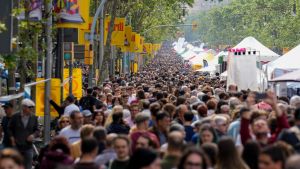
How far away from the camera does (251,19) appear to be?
114 meters

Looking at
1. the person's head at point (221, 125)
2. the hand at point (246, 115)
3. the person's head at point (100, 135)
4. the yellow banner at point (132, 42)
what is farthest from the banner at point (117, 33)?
the person's head at point (100, 135)

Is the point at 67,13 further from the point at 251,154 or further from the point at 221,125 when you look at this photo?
the point at 251,154

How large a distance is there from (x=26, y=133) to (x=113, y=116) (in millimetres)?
1759

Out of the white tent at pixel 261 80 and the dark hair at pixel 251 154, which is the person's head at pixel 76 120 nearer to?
the dark hair at pixel 251 154

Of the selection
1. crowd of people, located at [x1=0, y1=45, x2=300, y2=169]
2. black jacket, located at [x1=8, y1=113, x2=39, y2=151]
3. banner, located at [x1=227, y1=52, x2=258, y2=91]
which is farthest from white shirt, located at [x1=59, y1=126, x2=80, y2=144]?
banner, located at [x1=227, y1=52, x2=258, y2=91]

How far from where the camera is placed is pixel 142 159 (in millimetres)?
9477

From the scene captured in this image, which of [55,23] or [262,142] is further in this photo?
[55,23]

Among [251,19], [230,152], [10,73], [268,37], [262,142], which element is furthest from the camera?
[251,19]

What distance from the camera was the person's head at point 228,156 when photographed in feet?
32.6

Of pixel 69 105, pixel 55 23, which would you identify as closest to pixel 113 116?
pixel 69 105

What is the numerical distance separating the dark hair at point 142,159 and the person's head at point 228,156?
2.76 ft

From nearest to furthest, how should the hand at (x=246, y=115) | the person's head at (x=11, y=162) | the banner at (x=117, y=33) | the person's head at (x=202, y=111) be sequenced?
1. the person's head at (x=11, y=162)
2. the hand at (x=246, y=115)
3. the person's head at (x=202, y=111)
4. the banner at (x=117, y=33)

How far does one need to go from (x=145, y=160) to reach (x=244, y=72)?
24.7 m

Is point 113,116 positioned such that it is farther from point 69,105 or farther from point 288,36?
point 288,36
